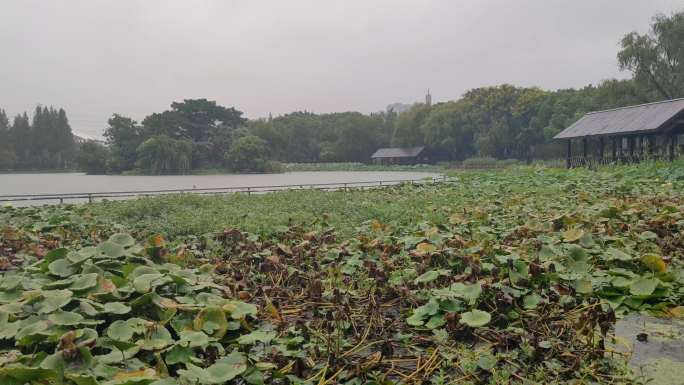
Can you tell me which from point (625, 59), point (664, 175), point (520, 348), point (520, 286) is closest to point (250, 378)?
point (520, 348)

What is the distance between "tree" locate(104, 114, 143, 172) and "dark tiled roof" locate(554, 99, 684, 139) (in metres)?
30.8

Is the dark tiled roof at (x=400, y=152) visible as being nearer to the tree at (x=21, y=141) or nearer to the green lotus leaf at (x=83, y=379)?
the tree at (x=21, y=141)

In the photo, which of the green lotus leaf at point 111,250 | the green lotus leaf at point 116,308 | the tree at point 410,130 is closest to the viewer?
the green lotus leaf at point 116,308

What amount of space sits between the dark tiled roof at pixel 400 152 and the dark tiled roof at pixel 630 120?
32.8 meters

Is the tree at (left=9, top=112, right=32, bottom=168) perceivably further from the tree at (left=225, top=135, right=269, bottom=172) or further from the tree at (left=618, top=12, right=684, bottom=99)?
the tree at (left=618, top=12, right=684, bottom=99)

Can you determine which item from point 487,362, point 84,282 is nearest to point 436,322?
point 487,362

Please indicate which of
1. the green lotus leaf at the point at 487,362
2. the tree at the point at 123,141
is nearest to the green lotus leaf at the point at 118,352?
the green lotus leaf at the point at 487,362

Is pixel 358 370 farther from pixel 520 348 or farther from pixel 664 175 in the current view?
pixel 664 175

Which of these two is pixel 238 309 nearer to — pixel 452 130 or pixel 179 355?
pixel 179 355

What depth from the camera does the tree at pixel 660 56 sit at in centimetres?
3016

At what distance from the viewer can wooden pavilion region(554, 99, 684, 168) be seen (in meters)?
18.1

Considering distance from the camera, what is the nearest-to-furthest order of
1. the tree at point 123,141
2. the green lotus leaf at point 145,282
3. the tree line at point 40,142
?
the green lotus leaf at point 145,282 → the tree at point 123,141 → the tree line at point 40,142

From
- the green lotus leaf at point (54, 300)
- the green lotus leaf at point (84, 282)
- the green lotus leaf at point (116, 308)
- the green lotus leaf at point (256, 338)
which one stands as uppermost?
the green lotus leaf at point (84, 282)

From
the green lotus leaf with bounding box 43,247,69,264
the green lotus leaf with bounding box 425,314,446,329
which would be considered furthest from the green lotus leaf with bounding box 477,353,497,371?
the green lotus leaf with bounding box 43,247,69,264
